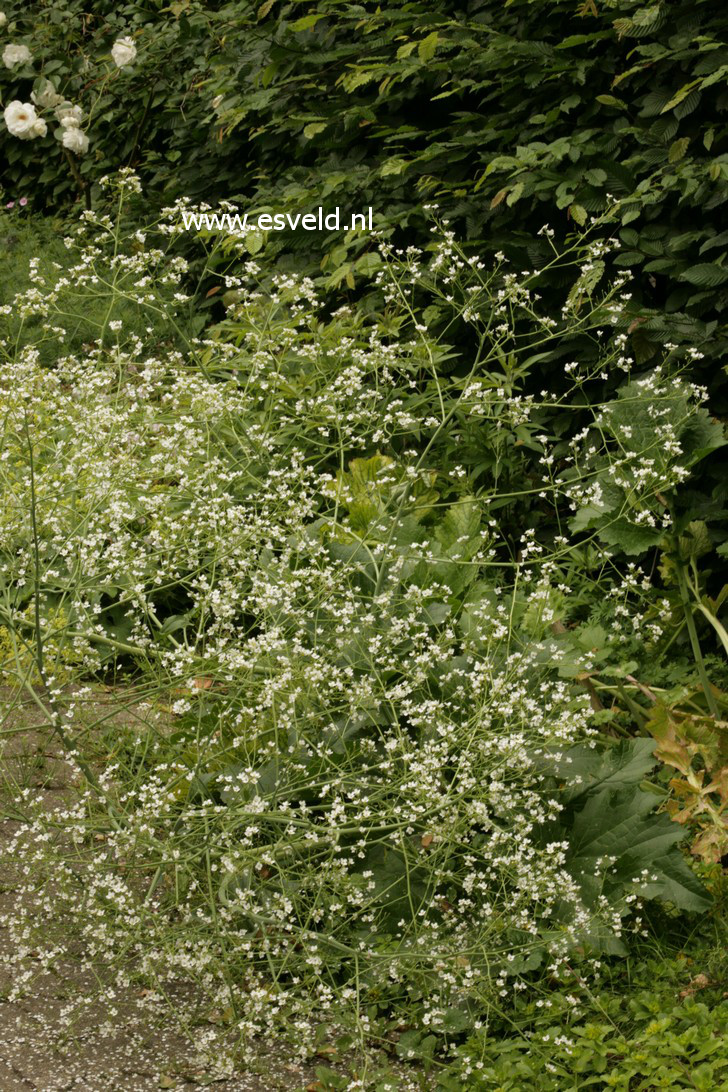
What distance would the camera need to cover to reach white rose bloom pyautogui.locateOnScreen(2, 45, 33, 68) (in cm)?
805

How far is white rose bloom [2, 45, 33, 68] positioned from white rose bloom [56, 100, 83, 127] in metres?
0.65

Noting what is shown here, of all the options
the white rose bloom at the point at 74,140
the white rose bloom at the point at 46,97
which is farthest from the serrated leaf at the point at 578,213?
the white rose bloom at the point at 46,97

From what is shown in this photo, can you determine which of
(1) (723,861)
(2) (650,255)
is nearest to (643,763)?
(1) (723,861)

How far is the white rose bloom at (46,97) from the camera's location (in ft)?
25.7

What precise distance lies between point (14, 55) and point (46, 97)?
486mm

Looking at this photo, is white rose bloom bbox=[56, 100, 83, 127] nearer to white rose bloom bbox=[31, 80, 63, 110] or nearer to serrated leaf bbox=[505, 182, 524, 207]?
white rose bloom bbox=[31, 80, 63, 110]

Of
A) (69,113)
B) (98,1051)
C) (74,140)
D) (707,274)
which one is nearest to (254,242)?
(707,274)

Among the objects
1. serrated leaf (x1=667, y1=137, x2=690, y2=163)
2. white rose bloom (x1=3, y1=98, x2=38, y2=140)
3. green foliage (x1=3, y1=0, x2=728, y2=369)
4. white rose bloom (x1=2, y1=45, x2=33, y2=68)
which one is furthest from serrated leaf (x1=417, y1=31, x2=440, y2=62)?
white rose bloom (x1=2, y1=45, x2=33, y2=68)

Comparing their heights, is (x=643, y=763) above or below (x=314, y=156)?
below

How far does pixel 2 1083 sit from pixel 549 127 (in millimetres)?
3634

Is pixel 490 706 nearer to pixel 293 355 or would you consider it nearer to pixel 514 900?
pixel 514 900

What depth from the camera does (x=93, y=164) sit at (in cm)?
823

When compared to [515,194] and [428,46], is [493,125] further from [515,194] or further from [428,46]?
[515,194]

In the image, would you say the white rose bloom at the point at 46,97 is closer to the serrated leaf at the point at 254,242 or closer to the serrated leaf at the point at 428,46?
the serrated leaf at the point at 254,242
